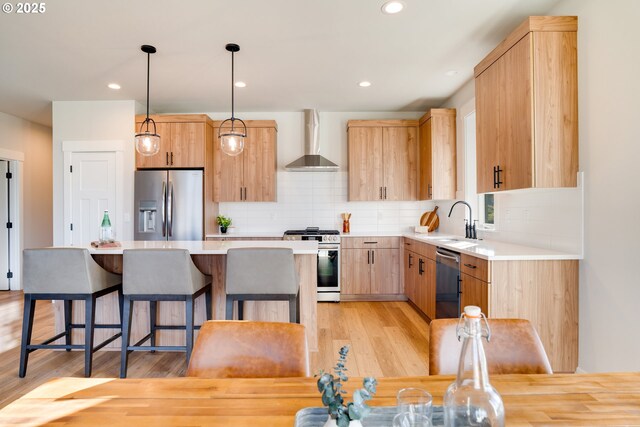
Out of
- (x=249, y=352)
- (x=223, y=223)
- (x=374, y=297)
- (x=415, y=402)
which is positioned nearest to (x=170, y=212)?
(x=223, y=223)

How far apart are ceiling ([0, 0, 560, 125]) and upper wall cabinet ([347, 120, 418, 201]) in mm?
389

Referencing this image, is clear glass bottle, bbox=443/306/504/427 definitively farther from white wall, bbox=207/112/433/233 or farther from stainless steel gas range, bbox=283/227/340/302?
white wall, bbox=207/112/433/233

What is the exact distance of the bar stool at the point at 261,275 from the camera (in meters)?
2.42

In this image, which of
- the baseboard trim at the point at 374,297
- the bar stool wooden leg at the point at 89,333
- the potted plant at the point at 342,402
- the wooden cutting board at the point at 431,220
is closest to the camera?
the potted plant at the point at 342,402

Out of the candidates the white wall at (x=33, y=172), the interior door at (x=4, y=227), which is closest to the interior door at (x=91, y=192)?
the white wall at (x=33, y=172)

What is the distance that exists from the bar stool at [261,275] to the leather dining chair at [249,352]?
4.14 ft

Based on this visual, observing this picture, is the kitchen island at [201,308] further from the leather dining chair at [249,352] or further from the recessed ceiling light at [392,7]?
the recessed ceiling light at [392,7]

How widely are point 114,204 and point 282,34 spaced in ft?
10.5

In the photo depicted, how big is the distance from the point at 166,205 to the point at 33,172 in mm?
3118

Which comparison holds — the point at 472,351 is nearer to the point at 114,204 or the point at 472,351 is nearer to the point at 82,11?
the point at 82,11

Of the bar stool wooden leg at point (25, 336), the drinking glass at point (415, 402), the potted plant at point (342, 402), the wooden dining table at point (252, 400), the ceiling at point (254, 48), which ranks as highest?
the ceiling at point (254, 48)

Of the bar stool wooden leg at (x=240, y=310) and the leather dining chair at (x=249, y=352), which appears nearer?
the leather dining chair at (x=249, y=352)

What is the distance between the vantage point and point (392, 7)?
2529 millimetres

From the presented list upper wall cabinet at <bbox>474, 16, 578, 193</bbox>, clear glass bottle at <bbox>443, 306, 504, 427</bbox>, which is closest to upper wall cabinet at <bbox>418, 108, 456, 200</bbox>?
upper wall cabinet at <bbox>474, 16, 578, 193</bbox>
